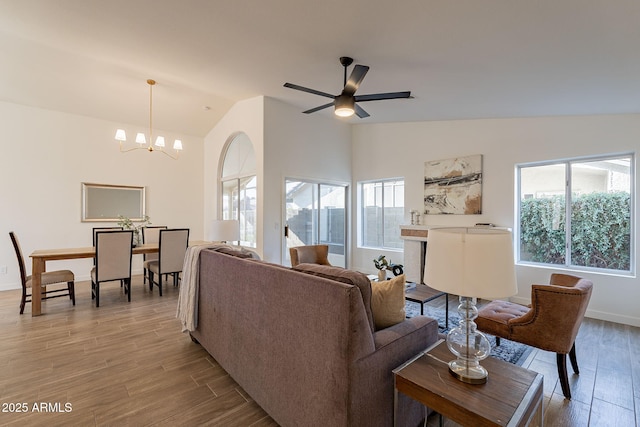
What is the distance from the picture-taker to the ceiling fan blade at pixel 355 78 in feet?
8.52

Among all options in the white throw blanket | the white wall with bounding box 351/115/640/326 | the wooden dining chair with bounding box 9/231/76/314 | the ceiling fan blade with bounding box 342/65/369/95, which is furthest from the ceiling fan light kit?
the wooden dining chair with bounding box 9/231/76/314

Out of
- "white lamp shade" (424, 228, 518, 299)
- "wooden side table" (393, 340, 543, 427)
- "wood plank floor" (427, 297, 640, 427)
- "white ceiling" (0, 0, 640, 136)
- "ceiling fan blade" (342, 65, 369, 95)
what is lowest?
"wood plank floor" (427, 297, 640, 427)

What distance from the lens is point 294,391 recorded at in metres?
1.60

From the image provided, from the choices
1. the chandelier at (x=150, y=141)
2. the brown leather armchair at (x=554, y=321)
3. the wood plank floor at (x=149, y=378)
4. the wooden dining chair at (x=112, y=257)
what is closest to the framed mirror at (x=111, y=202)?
the chandelier at (x=150, y=141)

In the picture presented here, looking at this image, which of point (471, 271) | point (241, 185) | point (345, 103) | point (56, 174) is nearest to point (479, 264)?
point (471, 271)

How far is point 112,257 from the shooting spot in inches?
160

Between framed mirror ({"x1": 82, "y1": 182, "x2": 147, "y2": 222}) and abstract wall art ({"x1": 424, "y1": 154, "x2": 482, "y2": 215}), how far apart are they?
18.6 feet

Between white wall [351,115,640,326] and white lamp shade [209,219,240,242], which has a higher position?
white wall [351,115,640,326]

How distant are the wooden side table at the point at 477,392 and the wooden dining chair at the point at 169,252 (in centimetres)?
421

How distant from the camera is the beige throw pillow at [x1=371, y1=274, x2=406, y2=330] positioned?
5.78 feet

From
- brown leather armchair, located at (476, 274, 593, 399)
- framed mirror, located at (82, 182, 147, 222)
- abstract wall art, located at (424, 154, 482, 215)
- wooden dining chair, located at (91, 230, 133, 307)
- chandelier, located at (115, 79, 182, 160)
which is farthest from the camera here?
framed mirror, located at (82, 182, 147, 222)

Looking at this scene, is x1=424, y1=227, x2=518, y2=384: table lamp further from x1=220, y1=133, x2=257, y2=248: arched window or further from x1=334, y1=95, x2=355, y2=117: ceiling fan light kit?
x1=220, y1=133, x2=257, y2=248: arched window

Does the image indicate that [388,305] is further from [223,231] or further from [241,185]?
[241,185]

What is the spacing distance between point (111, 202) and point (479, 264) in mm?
6466
